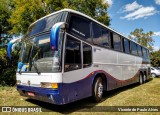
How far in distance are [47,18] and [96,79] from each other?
10.5ft

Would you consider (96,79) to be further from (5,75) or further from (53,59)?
(5,75)

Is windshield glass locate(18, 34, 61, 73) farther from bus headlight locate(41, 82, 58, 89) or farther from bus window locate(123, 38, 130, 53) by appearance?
bus window locate(123, 38, 130, 53)

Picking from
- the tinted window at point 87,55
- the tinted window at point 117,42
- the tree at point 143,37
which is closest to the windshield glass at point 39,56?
the tinted window at point 87,55

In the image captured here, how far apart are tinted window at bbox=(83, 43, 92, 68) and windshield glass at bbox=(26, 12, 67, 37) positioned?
136cm

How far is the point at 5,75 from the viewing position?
13.6m

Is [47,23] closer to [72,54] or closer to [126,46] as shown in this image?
[72,54]

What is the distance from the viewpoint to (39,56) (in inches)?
262

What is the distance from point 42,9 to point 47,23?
930cm

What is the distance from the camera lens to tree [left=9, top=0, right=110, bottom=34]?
1507cm

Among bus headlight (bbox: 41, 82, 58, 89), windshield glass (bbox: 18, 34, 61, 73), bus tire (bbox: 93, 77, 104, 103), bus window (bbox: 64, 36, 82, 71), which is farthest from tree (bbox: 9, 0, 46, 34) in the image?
bus headlight (bbox: 41, 82, 58, 89)

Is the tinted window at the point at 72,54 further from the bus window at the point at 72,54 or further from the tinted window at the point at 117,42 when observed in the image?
the tinted window at the point at 117,42

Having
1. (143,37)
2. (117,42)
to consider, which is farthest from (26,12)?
(143,37)

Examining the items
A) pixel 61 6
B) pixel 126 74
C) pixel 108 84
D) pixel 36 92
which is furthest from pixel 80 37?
pixel 61 6

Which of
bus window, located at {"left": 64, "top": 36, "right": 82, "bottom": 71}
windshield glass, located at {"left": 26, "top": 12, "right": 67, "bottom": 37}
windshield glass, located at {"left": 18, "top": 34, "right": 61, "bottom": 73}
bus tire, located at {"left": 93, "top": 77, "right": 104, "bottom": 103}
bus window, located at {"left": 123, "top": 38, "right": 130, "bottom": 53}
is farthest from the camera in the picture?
bus window, located at {"left": 123, "top": 38, "right": 130, "bottom": 53}
